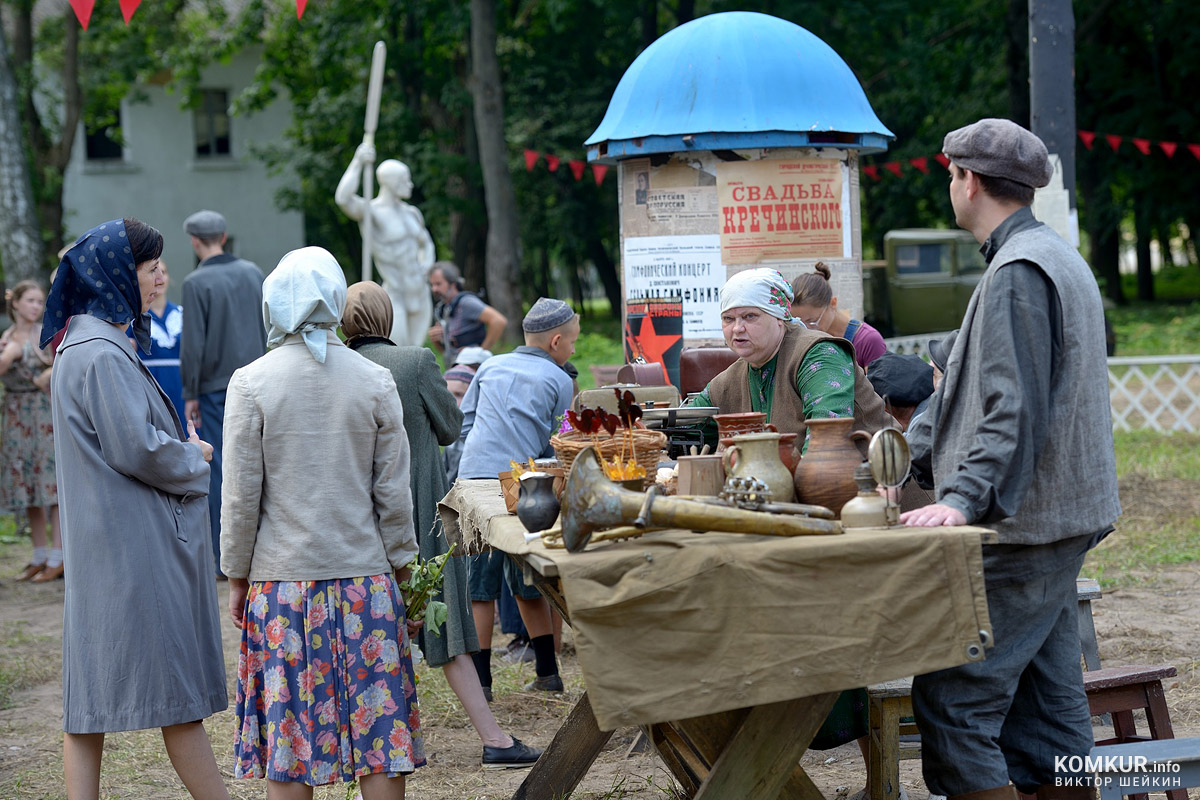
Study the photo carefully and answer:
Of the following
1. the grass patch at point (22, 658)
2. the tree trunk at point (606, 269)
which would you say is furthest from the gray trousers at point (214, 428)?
the tree trunk at point (606, 269)

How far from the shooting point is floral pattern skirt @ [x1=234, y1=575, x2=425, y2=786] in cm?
328

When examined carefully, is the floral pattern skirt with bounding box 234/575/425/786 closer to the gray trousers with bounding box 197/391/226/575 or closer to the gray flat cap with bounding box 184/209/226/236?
the gray trousers with bounding box 197/391/226/575

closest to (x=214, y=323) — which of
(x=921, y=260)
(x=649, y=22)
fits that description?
(x=921, y=260)

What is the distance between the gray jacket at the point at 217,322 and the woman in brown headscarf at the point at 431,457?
121 inches

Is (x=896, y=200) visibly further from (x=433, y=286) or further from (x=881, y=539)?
(x=881, y=539)

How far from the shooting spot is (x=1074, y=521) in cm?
288

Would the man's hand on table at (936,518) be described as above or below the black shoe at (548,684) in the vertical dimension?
above

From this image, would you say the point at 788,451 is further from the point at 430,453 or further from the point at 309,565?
the point at 430,453

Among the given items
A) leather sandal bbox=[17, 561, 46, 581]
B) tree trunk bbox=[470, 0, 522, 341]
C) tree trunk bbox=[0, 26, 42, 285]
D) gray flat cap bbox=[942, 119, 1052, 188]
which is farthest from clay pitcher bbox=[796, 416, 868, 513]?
tree trunk bbox=[470, 0, 522, 341]

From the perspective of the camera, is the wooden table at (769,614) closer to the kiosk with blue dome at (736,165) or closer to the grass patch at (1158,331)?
the kiosk with blue dome at (736,165)

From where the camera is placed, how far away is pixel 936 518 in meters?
2.75

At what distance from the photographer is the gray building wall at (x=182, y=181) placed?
29906 millimetres

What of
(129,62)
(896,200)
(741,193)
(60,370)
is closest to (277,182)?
(129,62)

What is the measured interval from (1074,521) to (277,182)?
30055mm
